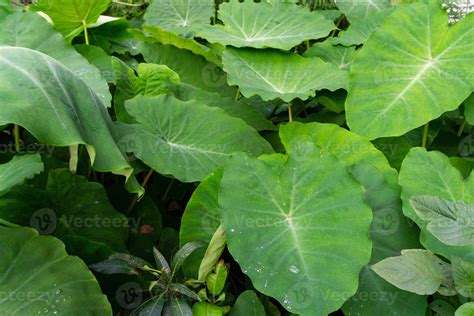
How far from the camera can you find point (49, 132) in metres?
1.11

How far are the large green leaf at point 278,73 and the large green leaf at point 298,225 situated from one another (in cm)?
39

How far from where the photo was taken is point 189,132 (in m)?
1.56

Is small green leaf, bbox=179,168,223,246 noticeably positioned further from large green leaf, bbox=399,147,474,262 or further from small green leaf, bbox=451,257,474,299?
small green leaf, bbox=451,257,474,299

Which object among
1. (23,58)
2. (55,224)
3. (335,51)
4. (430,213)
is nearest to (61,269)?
(55,224)

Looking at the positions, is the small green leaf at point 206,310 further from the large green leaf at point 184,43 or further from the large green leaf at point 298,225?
the large green leaf at point 184,43

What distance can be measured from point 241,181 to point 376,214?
12.7 inches

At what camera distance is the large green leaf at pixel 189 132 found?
4.88 feet

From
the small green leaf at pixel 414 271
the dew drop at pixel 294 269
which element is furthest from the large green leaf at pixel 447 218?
the dew drop at pixel 294 269

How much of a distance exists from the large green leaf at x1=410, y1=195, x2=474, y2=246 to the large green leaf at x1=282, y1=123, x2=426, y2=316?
0.20 metres

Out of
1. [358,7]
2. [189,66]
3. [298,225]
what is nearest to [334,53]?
[358,7]

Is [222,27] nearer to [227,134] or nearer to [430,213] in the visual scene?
[227,134]

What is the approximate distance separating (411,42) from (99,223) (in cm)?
101

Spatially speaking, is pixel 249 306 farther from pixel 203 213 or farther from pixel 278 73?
pixel 278 73

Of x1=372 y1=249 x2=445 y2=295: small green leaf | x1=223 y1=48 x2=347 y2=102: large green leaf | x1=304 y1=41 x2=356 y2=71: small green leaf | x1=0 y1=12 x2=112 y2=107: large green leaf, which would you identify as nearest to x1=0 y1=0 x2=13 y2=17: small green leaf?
x1=0 y1=12 x2=112 y2=107: large green leaf
